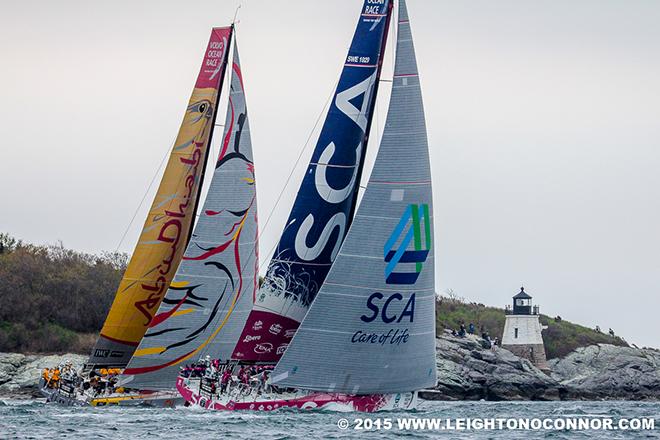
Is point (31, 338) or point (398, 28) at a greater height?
point (398, 28)

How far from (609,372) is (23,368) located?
29.5 m

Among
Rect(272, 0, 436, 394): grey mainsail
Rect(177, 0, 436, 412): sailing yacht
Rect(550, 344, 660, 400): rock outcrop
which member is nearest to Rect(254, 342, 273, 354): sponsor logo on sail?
Rect(177, 0, 436, 412): sailing yacht

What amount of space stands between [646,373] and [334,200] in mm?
34218

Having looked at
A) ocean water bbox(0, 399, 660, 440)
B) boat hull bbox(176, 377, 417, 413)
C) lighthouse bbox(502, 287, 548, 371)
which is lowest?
ocean water bbox(0, 399, 660, 440)

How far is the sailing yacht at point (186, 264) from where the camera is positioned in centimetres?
3553

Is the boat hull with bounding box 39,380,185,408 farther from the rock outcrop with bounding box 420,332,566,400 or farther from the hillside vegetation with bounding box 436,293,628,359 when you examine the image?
the hillside vegetation with bounding box 436,293,628,359

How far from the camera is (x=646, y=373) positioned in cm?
6269

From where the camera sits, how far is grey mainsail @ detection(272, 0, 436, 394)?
95.0 feet

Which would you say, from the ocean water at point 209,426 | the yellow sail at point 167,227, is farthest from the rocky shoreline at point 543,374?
the ocean water at point 209,426

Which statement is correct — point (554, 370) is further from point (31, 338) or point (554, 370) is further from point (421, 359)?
point (421, 359)

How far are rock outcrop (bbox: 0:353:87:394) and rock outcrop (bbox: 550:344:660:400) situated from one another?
2374cm

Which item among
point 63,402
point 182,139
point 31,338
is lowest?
point 63,402

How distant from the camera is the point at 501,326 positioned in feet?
227

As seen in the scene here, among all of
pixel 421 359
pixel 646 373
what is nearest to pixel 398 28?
pixel 421 359
